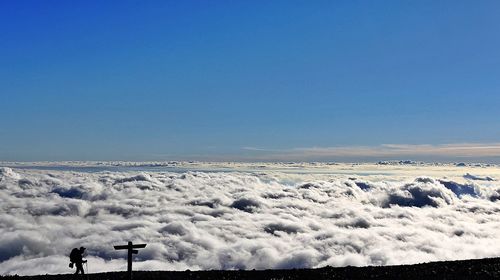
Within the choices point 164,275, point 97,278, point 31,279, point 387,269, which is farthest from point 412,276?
point 31,279

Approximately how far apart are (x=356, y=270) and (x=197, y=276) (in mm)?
12540

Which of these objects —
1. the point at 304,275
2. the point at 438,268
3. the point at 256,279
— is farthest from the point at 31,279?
the point at 438,268

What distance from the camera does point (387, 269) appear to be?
38.6m

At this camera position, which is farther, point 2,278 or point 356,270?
point 356,270

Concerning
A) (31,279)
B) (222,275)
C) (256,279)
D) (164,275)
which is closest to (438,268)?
(256,279)

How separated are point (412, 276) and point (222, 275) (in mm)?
14499

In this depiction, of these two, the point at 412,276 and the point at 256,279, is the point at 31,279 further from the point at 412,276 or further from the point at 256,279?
the point at 412,276

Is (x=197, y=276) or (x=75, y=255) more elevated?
(x=75, y=255)

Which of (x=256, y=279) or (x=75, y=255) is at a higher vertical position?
(x=75, y=255)

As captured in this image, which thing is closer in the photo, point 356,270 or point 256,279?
point 256,279

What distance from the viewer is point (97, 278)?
114 ft

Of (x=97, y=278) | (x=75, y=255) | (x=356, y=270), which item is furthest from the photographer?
(x=356, y=270)

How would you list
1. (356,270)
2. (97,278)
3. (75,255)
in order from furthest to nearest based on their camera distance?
(356,270) < (97,278) < (75,255)

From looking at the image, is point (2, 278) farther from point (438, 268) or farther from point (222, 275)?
point (438, 268)
